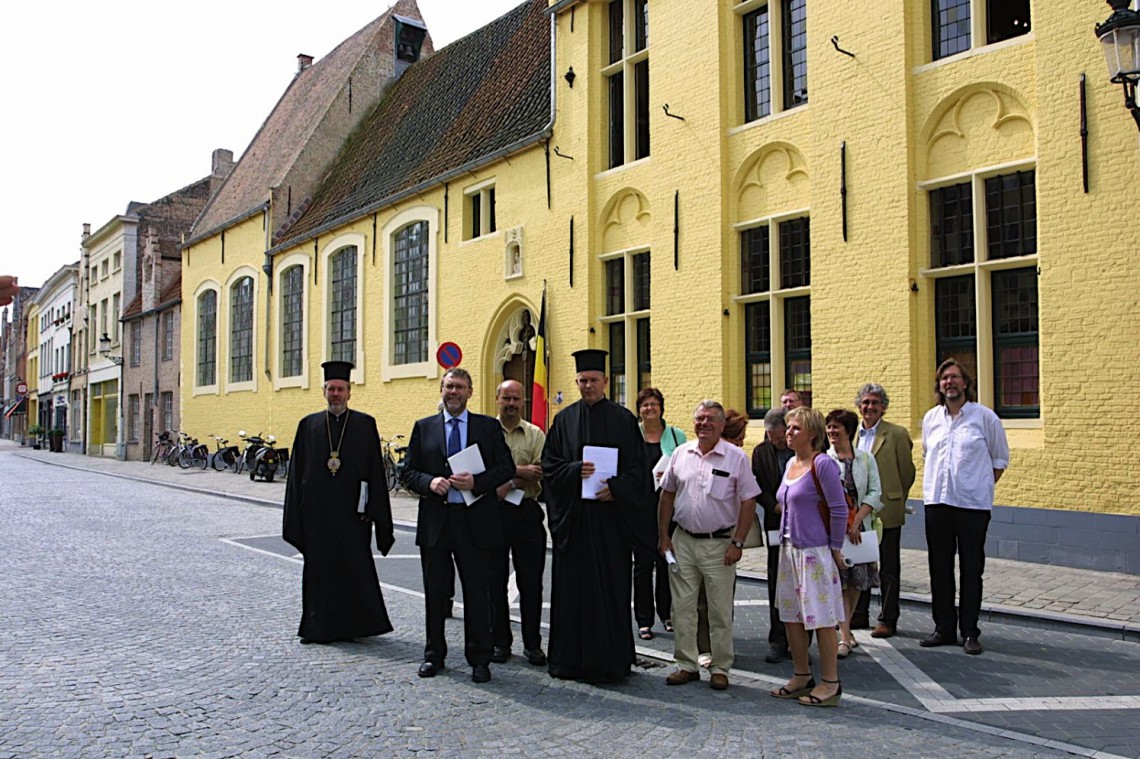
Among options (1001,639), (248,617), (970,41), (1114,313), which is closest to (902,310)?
(1114,313)

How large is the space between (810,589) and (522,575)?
1876 millimetres

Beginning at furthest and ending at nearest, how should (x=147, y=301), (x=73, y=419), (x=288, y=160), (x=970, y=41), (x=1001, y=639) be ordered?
(x=73, y=419) < (x=147, y=301) < (x=288, y=160) < (x=970, y=41) < (x=1001, y=639)

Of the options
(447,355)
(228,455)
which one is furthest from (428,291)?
(228,455)

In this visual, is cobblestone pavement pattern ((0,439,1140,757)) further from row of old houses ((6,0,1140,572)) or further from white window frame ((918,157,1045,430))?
row of old houses ((6,0,1140,572))

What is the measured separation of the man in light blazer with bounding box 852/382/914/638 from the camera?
264 inches

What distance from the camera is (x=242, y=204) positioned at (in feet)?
98.4

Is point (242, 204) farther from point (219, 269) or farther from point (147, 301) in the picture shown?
point (147, 301)

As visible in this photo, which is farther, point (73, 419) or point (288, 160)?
point (73, 419)

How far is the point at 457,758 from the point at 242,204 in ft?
93.9

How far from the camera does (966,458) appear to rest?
645 cm

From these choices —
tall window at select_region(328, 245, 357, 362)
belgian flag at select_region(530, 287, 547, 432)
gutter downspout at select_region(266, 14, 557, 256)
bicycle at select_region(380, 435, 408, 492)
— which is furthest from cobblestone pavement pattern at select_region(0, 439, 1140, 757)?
tall window at select_region(328, 245, 357, 362)

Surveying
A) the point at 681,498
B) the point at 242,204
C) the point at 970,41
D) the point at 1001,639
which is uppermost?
the point at 242,204

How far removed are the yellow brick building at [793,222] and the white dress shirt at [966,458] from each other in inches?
130

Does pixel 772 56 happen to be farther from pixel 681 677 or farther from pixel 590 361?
pixel 681 677
